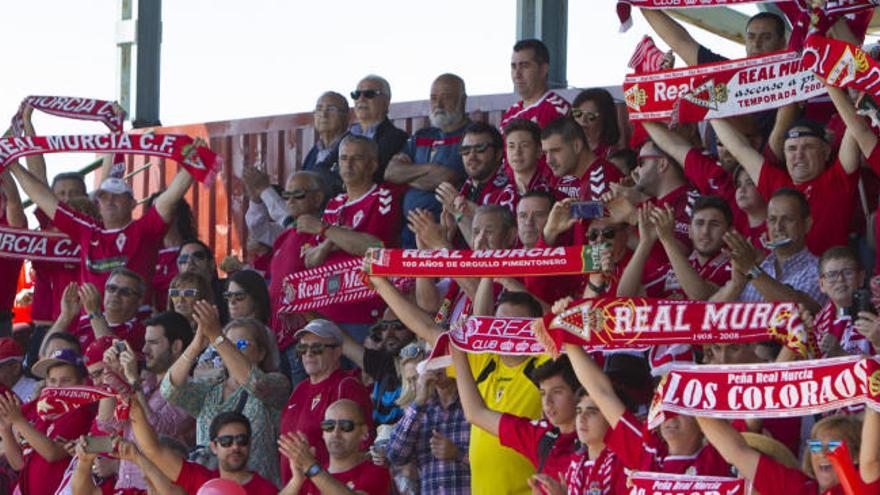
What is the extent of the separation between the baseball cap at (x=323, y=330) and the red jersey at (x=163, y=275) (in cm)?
256

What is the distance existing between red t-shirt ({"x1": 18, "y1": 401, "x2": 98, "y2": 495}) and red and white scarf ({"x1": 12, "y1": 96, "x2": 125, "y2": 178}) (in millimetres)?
2687

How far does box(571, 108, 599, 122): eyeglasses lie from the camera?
11070 millimetres

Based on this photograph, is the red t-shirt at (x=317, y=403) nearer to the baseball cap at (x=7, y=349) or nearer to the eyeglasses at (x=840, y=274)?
the eyeglasses at (x=840, y=274)

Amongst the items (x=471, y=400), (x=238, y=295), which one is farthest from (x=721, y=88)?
(x=238, y=295)

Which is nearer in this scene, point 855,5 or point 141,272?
point 855,5

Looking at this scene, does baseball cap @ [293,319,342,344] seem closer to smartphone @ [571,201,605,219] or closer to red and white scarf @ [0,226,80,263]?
smartphone @ [571,201,605,219]

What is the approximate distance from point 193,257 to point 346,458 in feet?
10.8

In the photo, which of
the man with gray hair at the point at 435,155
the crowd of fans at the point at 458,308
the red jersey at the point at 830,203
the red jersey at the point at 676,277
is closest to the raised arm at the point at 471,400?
the crowd of fans at the point at 458,308

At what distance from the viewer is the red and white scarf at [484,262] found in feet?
30.0

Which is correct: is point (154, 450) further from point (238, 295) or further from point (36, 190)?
point (36, 190)

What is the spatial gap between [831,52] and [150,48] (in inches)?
366

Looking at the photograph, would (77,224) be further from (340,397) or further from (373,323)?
(340,397)

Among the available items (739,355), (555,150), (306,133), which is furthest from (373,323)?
(306,133)

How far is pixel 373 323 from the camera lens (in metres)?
11.4
